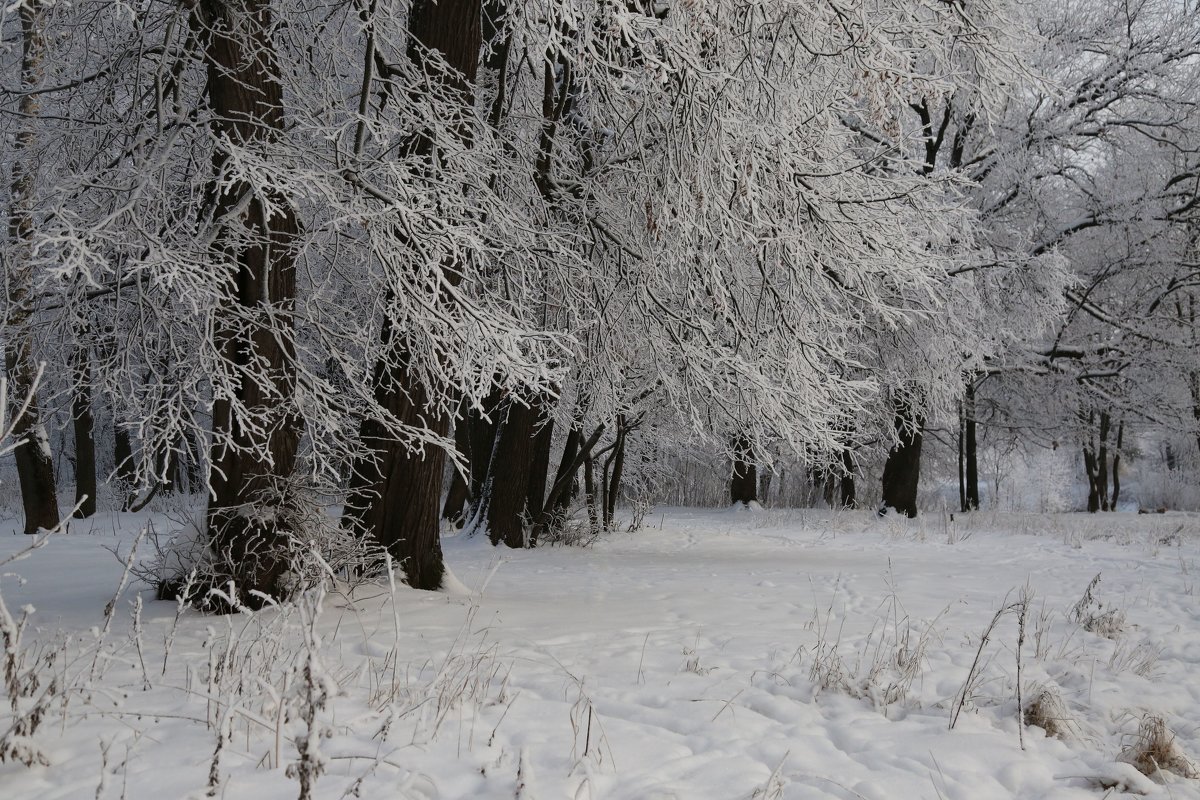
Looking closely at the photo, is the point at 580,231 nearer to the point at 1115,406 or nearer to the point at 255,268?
the point at 255,268

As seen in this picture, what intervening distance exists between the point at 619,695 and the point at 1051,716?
1.76 m

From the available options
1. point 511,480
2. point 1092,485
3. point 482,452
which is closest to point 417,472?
point 511,480

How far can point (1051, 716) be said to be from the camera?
3252 millimetres

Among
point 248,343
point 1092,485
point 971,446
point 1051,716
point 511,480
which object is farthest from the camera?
point 1092,485

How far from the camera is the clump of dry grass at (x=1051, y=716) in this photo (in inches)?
126

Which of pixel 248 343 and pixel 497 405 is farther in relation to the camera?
pixel 497 405

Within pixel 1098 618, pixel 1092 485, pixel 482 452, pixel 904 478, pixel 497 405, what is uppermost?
pixel 497 405

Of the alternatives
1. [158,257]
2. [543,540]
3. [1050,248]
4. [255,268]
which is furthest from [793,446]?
[1050,248]

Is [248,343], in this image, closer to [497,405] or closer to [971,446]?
[497,405]

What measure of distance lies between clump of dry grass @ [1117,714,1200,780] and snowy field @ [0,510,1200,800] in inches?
0.4

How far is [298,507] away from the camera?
204 inches

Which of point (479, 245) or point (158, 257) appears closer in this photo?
point (158, 257)

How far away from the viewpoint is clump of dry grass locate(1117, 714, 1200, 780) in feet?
9.47

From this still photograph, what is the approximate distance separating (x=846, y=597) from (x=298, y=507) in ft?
13.0
